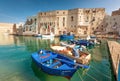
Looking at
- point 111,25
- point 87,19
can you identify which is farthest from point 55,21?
point 111,25

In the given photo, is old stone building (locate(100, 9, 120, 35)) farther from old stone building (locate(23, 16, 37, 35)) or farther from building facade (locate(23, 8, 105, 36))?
old stone building (locate(23, 16, 37, 35))

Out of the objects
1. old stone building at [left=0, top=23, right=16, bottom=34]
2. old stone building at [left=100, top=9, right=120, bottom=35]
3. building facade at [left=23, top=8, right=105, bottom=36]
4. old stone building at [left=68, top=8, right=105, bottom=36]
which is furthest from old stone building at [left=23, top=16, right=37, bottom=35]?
old stone building at [left=100, top=9, right=120, bottom=35]

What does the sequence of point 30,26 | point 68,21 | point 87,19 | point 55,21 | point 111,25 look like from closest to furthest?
point 111,25, point 87,19, point 68,21, point 55,21, point 30,26

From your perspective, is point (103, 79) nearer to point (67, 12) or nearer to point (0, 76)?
point (0, 76)

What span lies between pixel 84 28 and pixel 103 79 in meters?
48.9

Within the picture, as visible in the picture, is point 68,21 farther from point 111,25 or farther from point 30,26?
point 30,26

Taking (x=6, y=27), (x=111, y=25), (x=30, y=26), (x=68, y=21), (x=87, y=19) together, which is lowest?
(x=111, y=25)

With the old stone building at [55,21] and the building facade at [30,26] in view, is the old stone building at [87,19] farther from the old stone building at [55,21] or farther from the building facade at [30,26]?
the building facade at [30,26]

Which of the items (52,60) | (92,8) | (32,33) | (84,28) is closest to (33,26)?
(32,33)

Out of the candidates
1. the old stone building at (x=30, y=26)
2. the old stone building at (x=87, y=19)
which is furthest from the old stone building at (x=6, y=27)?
the old stone building at (x=87, y=19)

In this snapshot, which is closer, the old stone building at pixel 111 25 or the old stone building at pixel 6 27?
the old stone building at pixel 111 25

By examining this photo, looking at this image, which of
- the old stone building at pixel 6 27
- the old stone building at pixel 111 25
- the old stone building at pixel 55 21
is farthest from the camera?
the old stone building at pixel 6 27

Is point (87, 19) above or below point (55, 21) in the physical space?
above

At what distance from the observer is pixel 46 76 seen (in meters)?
11.0
